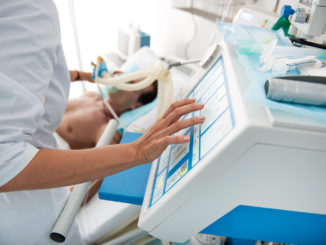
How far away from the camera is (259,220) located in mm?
533

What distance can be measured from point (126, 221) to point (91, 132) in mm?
943

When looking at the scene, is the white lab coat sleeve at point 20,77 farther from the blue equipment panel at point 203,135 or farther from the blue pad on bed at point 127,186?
the blue equipment panel at point 203,135

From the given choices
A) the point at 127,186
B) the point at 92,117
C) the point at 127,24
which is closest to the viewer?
the point at 127,186

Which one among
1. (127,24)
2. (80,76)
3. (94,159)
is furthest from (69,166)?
(127,24)

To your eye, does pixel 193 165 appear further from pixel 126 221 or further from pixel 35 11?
pixel 126 221

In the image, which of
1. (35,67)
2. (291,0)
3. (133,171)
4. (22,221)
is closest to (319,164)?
(133,171)

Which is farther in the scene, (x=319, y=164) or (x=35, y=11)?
(x=35, y=11)

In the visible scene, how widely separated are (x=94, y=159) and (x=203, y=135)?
279 millimetres

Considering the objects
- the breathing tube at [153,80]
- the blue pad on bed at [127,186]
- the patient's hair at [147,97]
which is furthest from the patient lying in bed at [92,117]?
the blue pad on bed at [127,186]

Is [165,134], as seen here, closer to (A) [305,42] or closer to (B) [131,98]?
(A) [305,42]

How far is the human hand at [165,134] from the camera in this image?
0.57m

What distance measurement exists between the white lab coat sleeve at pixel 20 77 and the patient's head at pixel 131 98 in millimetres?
1394

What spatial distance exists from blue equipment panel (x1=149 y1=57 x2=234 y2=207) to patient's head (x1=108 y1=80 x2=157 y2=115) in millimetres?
1291

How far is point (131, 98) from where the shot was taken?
1.97 meters
